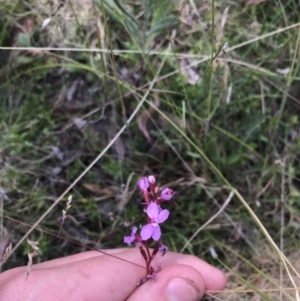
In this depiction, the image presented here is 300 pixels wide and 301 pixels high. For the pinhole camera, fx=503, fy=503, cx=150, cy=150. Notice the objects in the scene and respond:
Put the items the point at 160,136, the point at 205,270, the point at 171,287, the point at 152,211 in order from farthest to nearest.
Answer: the point at 160,136 → the point at 205,270 → the point at 171,287 → the point at 152,211

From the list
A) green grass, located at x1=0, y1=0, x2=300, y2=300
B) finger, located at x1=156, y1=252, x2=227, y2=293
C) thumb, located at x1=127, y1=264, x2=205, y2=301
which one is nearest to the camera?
thumb, located at x1=127, y1=264, x2=205, y2=301

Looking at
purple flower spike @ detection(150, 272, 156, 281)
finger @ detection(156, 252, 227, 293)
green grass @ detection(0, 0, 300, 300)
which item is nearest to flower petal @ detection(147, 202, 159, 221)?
purple flower spike @ detection(150, 272, 156, 281)

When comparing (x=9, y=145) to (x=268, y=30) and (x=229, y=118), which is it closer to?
(x=229, y=118)

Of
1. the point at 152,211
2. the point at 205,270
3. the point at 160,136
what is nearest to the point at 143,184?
the point at 152,211

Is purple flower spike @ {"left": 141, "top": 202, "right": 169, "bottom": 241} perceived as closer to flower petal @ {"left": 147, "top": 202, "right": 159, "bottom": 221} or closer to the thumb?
flower petal @ {"left": 147, "top": 202, "right": 159, "bottom": 221}

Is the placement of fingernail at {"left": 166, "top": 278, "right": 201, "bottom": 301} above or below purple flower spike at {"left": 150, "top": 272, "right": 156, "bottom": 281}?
below

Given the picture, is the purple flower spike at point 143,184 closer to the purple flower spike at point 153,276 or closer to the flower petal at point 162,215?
the flower petal at point 162,215

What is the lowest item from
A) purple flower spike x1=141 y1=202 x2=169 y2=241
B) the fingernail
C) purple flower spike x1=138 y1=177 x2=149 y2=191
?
the fingernail

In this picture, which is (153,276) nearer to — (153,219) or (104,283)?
(104,283)
